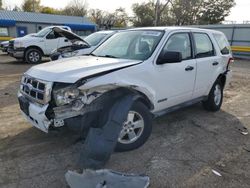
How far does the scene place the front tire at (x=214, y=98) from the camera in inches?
214

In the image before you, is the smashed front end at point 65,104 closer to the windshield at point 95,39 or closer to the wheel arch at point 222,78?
the wheel arch at point 222,78

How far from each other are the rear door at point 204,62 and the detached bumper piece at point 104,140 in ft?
6.87

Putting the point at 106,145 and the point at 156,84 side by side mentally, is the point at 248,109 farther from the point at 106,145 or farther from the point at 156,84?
the point at 106,145

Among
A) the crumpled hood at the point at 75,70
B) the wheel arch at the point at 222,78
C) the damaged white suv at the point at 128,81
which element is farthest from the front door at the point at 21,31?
the crumpled hood at the point at 75,70

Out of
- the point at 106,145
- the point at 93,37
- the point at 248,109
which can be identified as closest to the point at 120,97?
the point at 106,145

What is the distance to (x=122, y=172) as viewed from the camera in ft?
10.3

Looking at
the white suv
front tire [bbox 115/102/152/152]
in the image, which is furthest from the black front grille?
the white suv

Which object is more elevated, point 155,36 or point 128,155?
point 155,36

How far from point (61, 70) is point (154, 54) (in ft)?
4.82

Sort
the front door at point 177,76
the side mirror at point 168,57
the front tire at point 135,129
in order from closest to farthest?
the front tire at point 135,129 < the side mirror at point 168,57 < the front door at point 177,76

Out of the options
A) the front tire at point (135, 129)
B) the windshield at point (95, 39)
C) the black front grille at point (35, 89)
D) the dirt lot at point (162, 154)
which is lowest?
the dirt lot at point (162, 154)

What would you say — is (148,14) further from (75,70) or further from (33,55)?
(75,70)

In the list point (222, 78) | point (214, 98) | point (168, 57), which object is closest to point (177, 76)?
point (168, 57)

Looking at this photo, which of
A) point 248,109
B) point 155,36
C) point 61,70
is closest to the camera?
point 61,70
